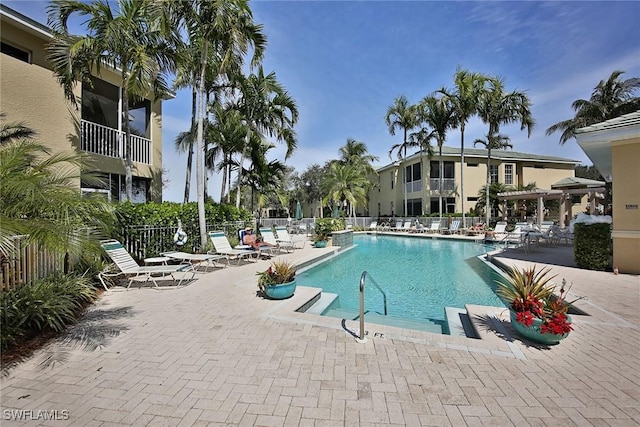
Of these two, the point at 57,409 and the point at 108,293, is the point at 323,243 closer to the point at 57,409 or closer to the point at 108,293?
the point at 108,293

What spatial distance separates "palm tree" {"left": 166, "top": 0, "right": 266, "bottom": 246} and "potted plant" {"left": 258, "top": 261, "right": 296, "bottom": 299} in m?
5.54

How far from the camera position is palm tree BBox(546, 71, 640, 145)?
20.8 meters

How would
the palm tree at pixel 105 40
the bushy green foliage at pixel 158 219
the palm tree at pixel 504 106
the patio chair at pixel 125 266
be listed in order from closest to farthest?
the patio chair at pixel 125 266, the bushy green foliage at pixel 158 219, the palm tree at pixel 105 40, the palm tree at pixel 504 106

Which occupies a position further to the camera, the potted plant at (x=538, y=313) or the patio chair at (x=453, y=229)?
the patio chair at (x=453, y=229)

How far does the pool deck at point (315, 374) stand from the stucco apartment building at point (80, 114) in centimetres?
683

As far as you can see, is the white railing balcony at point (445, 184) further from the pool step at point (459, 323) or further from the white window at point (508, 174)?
the pool step at point (459, 323)

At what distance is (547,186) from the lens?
30.9 m

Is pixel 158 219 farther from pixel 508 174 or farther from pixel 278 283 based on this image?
pixel 508 174

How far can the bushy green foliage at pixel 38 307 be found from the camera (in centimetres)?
391

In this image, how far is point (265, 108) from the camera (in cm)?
1652

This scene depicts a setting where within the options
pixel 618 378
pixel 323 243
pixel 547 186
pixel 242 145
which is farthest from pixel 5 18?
pixel 547 186

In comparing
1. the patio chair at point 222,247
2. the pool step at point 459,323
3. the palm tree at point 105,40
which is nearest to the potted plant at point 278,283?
the pool step at point 459,323

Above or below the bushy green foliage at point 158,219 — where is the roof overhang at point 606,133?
above

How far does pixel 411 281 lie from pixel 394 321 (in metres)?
3.76
